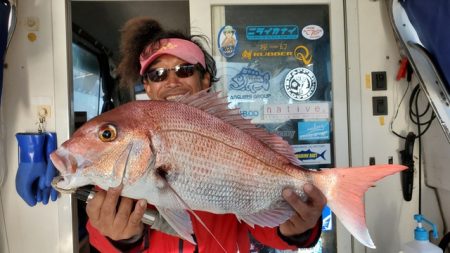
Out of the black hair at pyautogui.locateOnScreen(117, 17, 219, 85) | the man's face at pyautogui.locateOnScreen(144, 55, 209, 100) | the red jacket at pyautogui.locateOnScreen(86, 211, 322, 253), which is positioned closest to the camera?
the red jacket at pyautogui.locateOnScreen(86, 211, 322, 253)

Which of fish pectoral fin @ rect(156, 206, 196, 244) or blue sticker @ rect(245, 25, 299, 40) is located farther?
blue sticker @ rect(245, 25, 299, 40)

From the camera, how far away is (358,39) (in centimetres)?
210

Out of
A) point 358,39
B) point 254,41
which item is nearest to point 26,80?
point 254,41

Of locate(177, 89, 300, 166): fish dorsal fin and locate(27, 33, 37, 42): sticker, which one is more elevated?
locate(27, 33, 37, 42): sticker

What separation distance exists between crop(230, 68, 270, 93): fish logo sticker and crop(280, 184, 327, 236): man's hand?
45.9 inches

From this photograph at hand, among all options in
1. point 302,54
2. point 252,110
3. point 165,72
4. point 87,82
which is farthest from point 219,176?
point 87,82

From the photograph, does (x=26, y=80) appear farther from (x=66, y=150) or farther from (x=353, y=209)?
(x=353, y=209)

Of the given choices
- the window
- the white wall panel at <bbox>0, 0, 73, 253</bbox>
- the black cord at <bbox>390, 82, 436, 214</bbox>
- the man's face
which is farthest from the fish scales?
the window

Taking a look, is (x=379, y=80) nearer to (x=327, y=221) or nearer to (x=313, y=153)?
(x=313, y=153)

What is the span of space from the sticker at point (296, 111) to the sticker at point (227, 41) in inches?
15.9

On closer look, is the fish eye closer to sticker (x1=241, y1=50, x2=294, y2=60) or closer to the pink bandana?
the pink bandana

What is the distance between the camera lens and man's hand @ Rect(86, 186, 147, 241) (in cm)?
89

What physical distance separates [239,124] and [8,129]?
164 centimetres

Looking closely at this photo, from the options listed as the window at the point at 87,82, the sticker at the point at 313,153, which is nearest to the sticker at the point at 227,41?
the sticker at the point at 313,153
